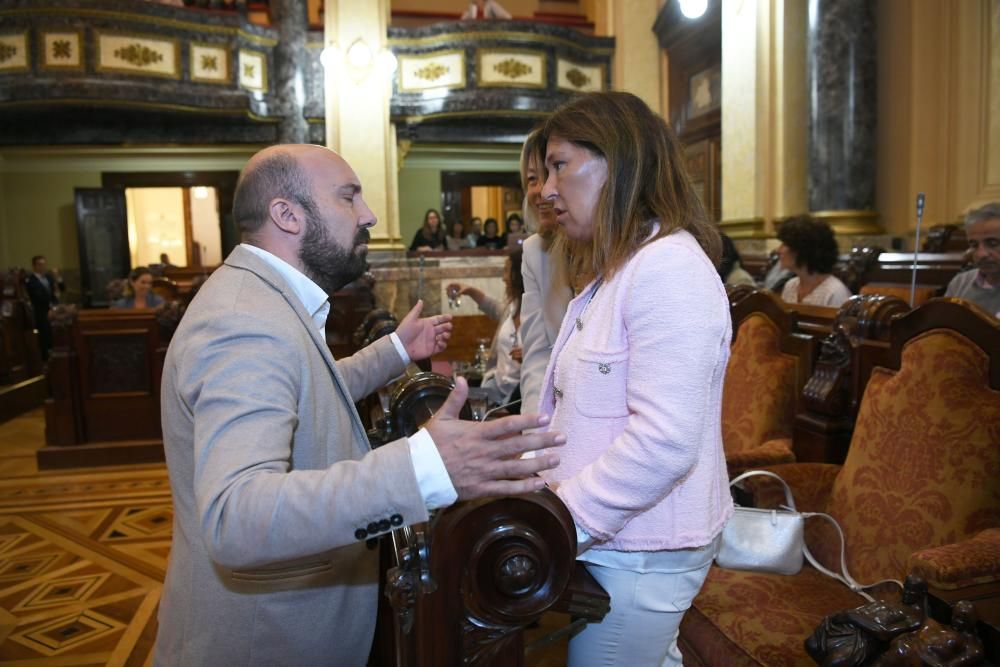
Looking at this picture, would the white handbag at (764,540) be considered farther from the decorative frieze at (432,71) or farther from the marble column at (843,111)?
the decorative frieze at (432,71)

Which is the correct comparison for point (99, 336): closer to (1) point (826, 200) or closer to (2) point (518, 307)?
(2) point (518, 307)

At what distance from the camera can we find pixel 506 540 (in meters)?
1.00

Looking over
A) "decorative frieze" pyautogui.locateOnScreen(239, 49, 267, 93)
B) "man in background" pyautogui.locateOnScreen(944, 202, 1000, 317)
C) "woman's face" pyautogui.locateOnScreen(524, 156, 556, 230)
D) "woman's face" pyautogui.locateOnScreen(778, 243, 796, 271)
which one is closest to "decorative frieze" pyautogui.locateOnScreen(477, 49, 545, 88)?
"decorative frieze" pyautogui.locateOnScreen(239, 49, 267, 93)

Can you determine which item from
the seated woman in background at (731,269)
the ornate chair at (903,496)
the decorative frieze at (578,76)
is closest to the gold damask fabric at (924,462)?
the ornate chair at (903,496)

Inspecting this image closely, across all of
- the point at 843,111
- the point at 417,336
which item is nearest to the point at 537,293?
the point at 417,336

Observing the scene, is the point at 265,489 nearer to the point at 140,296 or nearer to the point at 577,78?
the point at 140,296

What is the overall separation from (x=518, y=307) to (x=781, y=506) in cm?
146

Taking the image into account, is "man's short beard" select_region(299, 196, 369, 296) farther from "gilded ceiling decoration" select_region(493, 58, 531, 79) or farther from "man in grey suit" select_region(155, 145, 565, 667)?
"gilded ceiling decoration" select_region(493, 58, 531, 79)

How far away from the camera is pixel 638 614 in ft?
3.95

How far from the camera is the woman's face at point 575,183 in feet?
4.25

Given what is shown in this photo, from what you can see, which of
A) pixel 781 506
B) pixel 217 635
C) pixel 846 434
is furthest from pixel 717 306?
pixel 846 434

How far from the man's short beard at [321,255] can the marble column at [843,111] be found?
5494mm

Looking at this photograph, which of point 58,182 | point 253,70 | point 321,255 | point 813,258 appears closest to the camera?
point 321,255

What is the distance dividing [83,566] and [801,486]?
3.25 metres
